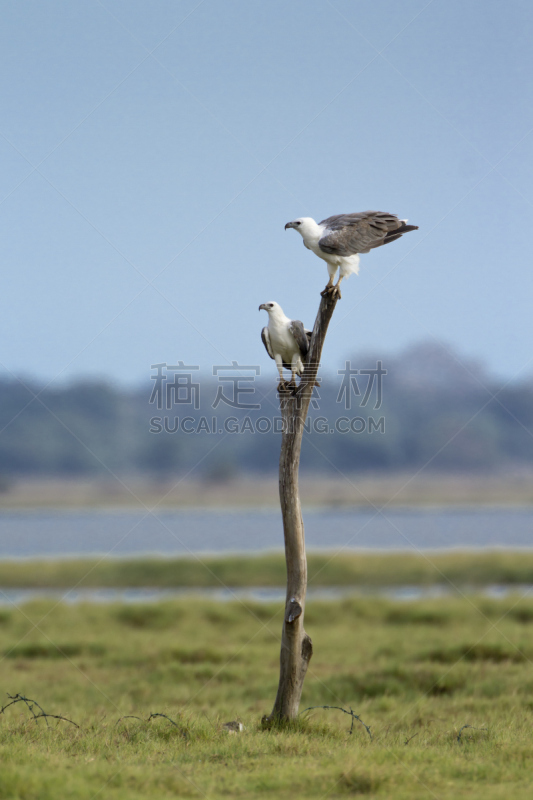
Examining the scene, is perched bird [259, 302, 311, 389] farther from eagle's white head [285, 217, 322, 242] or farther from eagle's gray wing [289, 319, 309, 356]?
eagle's white head [285, 217, 322, 242]

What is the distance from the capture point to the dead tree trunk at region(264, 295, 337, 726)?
7.39 meters

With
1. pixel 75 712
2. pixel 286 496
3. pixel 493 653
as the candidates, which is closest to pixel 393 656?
pixel 493 653

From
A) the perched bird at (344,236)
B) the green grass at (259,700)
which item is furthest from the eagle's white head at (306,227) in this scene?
the green grass at (259,700)

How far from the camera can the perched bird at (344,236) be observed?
24.2ft

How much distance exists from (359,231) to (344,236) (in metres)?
0.22

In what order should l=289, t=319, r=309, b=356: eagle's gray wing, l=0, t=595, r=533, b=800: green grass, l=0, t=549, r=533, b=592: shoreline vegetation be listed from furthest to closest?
l=0, t=549, r=533, b=592: shoreline vegetation, l=289, t=319, r=309, b=356: eagle's gray wing, l=0, t=595, r=533, b=800: green grass

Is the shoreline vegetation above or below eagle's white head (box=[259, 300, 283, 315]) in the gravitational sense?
below

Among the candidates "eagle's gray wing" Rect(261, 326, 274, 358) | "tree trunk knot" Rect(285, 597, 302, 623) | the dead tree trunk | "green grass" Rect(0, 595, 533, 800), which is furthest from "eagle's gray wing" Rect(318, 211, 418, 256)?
"green grass" Rect(0, 595, 533, 800)

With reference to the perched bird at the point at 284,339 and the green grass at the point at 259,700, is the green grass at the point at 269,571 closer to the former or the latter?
the green grass at the point at 259,700

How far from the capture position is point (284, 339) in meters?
7.81

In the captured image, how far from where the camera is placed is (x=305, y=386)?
303 inches

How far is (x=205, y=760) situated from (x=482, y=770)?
2344mm

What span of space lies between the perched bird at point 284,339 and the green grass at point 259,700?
3.81m

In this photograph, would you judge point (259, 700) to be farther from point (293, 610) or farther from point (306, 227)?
point (306, 227)
